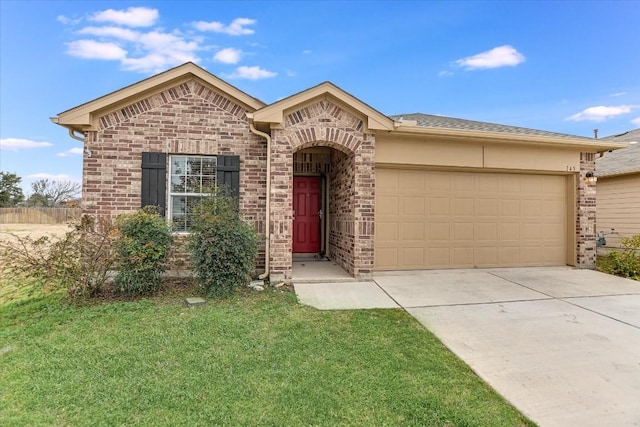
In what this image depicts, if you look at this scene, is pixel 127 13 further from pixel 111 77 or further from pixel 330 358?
pixel 330 358

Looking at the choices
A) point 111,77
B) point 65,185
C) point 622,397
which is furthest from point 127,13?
point 65,185

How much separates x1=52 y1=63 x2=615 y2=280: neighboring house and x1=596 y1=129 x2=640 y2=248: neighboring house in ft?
12.1

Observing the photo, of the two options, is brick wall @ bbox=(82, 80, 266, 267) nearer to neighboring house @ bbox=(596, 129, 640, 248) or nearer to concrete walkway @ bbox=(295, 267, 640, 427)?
concrete walkway @ bbox=(295, 267, 640, 427)

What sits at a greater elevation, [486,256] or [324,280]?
[486,256]

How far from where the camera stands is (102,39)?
9.38 metres

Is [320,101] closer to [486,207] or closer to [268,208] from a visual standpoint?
[268,208]

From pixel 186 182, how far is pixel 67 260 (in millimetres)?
2369

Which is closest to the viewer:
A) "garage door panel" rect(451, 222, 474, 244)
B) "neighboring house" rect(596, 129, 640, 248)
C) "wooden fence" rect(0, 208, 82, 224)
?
"garage door panel" rect(451, 222, 474, 244)

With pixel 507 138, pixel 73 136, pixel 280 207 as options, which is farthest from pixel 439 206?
pixel 73 136

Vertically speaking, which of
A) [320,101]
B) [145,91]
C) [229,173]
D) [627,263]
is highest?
[145,91]

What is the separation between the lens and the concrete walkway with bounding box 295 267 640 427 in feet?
Result: 8.77

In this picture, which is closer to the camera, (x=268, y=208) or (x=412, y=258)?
(x=268, y=208)

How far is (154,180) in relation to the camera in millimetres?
6301

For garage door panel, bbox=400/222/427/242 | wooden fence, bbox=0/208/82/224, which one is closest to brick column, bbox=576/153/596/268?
garage door panel, bbox=400/222/427/242
